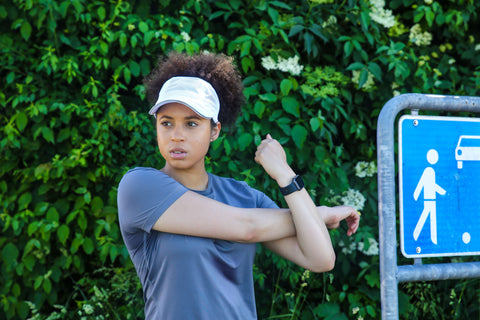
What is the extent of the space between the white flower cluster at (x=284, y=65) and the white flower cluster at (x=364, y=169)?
735 mm

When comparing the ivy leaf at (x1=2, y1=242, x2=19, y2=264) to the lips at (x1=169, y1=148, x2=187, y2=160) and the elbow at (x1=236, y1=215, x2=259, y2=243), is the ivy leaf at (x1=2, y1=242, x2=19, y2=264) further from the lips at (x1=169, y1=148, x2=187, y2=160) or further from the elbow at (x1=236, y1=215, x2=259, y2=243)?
the elbow at (x1=236, y1=215, x2=259, y2=243)

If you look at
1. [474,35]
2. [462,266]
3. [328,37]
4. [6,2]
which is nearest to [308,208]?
[462,266]

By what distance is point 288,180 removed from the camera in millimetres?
1805

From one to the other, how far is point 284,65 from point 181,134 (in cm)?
182

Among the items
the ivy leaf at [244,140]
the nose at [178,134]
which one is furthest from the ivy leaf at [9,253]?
the nose at [178,134]

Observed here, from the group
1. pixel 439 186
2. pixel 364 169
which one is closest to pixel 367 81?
pixel 364 169

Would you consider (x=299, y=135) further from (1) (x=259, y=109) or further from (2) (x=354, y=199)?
(2) (x=354, y=199)

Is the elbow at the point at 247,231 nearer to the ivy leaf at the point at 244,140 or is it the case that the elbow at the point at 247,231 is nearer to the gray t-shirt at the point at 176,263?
the gray t-shirt at the point at 176,263

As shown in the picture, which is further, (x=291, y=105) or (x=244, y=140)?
(x=291, y=105)

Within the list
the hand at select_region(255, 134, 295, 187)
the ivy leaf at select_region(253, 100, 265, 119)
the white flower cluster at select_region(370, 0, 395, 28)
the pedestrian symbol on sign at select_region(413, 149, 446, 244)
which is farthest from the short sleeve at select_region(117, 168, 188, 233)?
the white flower cluster at select_region(370, 0, 395, 28)

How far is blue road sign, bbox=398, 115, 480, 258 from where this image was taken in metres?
1.79

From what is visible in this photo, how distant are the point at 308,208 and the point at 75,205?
6.55 ft

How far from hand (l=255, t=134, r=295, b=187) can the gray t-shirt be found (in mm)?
229

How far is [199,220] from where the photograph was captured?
1688 millimetres
